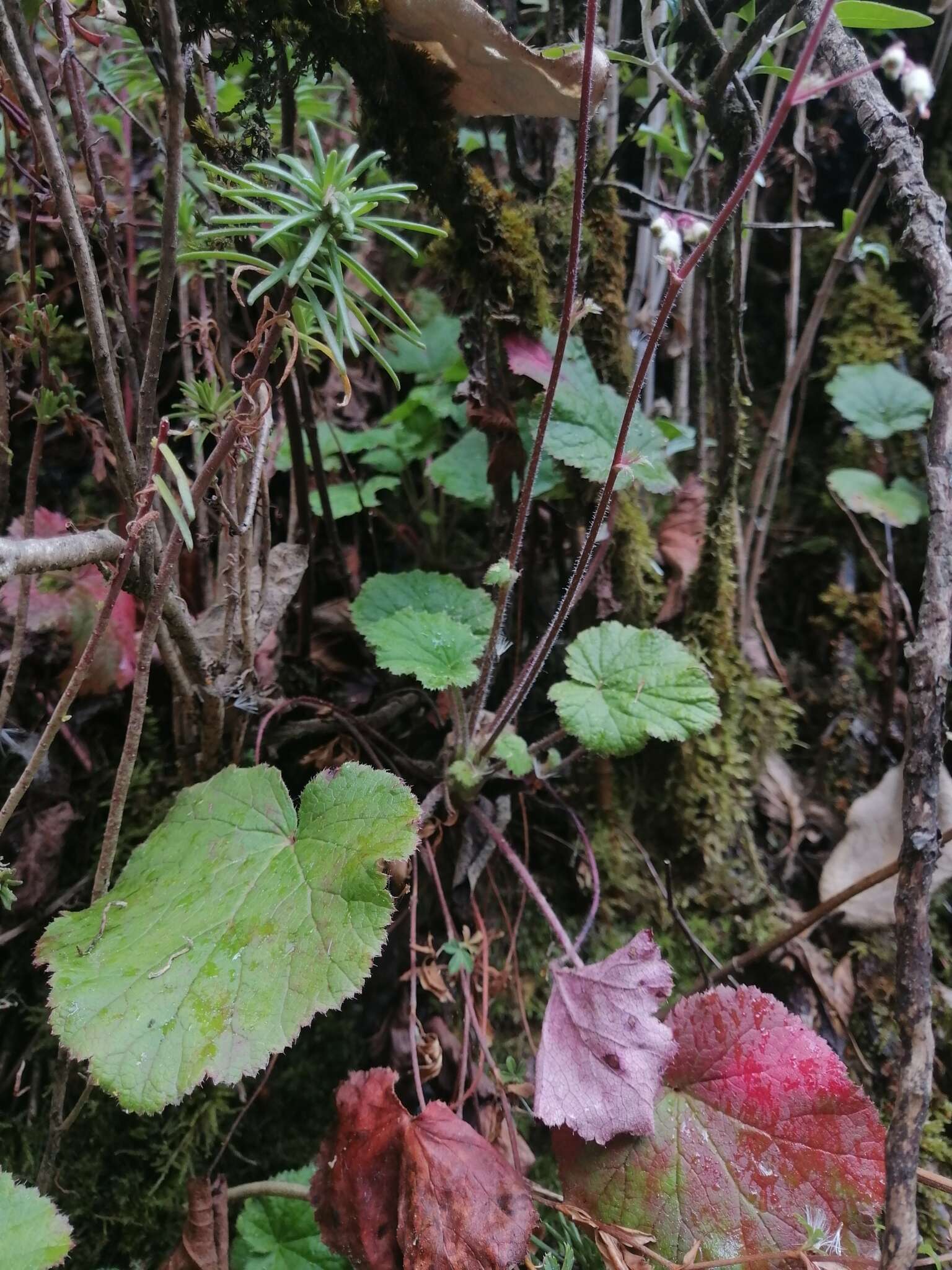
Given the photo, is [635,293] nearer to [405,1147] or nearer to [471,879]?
[471,879]

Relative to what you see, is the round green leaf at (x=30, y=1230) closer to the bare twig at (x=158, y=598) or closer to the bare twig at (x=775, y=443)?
the bare twig at (x=158, y=598)

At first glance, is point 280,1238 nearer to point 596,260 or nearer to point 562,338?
point 562,338

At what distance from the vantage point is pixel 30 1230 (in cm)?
88

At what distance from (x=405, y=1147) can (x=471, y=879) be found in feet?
1.39

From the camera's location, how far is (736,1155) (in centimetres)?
100

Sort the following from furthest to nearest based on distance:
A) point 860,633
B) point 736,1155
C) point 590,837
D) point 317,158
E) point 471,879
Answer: point 860,633, point 590,837, point 471,879, point 736,1155, point 317,158

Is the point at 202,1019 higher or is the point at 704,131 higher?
the point at 704,131

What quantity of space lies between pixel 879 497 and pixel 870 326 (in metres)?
0.56

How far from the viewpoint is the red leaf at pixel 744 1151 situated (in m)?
0.95

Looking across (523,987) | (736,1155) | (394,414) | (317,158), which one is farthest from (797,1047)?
(394,414)

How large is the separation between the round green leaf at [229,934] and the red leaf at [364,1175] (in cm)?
29

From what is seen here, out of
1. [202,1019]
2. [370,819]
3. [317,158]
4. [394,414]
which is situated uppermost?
[317,158]

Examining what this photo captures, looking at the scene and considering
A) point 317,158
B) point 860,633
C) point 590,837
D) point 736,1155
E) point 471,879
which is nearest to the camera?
point 317,158

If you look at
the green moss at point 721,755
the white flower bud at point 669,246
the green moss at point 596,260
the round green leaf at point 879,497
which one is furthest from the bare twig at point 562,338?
the round green leaf at point 879,497
